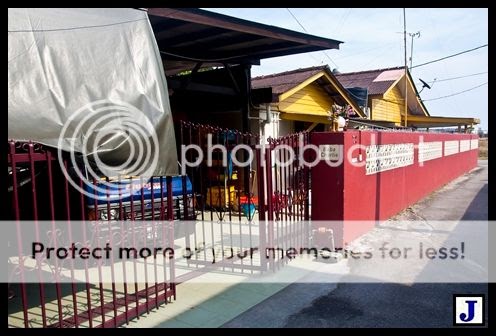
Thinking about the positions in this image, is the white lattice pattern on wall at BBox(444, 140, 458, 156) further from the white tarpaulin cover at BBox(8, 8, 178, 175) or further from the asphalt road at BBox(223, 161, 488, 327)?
the white tarpaulin cover at BBox(8, 8, 178, 175)

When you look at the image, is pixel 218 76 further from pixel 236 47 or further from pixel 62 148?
pixel 62 148

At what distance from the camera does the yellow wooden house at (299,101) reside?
10203 millimetres

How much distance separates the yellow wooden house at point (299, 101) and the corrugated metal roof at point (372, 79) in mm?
7126

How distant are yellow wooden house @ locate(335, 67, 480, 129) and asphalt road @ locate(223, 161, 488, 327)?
47.8ft

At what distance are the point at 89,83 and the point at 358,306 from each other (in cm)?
378

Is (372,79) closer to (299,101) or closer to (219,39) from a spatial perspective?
(299,101)

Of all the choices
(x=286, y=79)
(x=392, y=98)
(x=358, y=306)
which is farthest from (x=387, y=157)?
(x=392, y=98)

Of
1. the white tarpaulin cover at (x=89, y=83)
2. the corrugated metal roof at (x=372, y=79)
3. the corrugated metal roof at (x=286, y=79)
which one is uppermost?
the corrugated metal roof at (x=372, y=79)

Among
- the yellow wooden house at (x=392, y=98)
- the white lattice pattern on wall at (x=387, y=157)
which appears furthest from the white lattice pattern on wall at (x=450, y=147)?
the white lattice pattern on wall at (x=387, y=157)

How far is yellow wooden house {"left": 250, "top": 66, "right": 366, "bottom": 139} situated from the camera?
33.5ft

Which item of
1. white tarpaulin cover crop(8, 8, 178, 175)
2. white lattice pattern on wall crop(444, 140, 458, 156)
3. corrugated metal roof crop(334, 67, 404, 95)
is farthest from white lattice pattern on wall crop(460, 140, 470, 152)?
white tarpaulin cover crop(8, 8, 178, 175)

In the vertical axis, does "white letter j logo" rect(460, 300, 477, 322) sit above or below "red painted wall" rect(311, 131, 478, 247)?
below

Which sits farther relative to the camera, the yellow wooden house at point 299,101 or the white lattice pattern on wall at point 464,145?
the white lattice pattern on wall at point 464,145

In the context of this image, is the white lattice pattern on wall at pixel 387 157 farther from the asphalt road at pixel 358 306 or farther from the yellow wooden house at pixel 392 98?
the yellow wooden house at pixel 392 98
